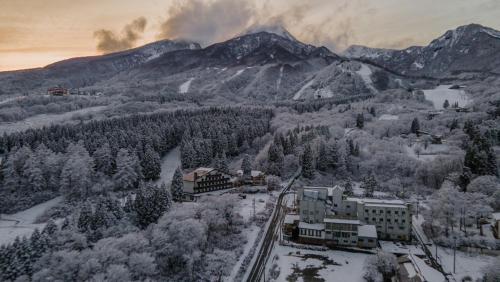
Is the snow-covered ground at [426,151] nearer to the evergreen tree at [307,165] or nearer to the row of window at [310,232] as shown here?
the evergreen tree at [307,165]

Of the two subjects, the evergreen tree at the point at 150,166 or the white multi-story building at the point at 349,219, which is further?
the evergreen tree at the point at 150,166

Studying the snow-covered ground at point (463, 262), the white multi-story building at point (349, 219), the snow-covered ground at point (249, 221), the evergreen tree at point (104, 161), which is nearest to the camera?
the snow-covered ground at point (463, 262)

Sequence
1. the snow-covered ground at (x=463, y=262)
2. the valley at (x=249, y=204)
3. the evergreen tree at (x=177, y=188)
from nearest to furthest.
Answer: the valley at (x=249, y=204), the snow-covered ground at (x=463, y=262), the evergreen tree at (x=177, y=188)

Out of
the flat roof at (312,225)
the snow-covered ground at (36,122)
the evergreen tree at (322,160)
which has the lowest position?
the flat roof at (312,225)

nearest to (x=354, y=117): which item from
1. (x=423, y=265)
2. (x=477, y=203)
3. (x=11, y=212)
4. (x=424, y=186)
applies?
(x=424, y=186)

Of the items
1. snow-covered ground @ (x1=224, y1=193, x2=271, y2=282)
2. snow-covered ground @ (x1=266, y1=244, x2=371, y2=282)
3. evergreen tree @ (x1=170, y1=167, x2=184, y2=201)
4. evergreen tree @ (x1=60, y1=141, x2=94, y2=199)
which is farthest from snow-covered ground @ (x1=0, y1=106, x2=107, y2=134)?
snow-covered ground @ (x1=266, y1=244, x2=371, y2=282)

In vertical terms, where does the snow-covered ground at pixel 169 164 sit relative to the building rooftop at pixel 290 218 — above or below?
above

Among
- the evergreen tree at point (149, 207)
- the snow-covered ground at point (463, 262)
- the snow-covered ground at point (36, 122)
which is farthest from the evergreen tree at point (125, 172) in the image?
the snow-covered ground at point (36, 122)
